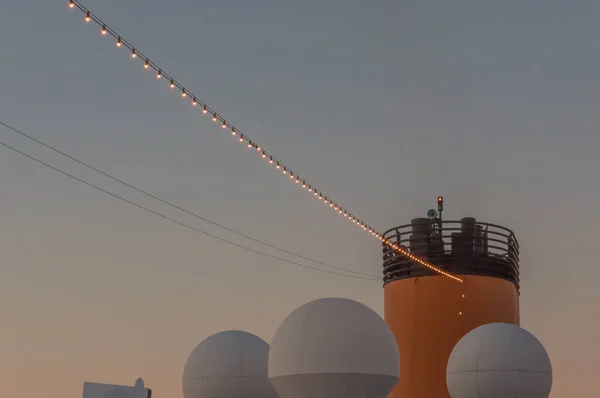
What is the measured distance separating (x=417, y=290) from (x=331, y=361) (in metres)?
8.29

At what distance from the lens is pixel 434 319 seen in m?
25.4

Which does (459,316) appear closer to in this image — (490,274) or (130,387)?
(490,274)

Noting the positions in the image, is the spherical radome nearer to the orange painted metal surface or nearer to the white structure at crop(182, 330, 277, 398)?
the orange painted metal surface

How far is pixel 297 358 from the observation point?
710 inches

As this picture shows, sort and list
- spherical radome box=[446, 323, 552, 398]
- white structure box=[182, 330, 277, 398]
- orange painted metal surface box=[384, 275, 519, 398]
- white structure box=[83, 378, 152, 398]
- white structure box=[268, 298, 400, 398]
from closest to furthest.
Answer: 1. white structure box=[268, 298, 400, 398]
2. white structure box=[182, 330, 277, 398]
3. spherical radome box=[446, 323, 552, 398]
4. white structure box=[83, 378, 152, 398]
5. orange painted metal surface box=[384, 275, 519, 398]

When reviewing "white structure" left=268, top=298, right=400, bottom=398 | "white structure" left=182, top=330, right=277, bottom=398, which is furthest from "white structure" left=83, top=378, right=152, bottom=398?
"white structure" left=268, top=298, right=400, bottom=398

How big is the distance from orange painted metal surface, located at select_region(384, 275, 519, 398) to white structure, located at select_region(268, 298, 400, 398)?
251 inches

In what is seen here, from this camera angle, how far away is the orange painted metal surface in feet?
82.0

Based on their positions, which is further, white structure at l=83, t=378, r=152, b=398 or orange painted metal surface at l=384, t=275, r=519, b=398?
orange painted metal surface at l=384, t=275, r=519, b=398

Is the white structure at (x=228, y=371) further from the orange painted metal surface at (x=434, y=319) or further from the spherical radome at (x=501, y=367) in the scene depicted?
the orange painted metal surface at (x=434, y=319)

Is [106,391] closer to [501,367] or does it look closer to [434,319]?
[434,319]

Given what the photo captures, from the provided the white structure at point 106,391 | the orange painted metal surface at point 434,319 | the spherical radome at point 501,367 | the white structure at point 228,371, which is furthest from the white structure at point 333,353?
the white structure at point 106,391

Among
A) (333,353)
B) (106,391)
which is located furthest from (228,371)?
(333,353)

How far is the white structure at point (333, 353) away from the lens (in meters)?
17.8
